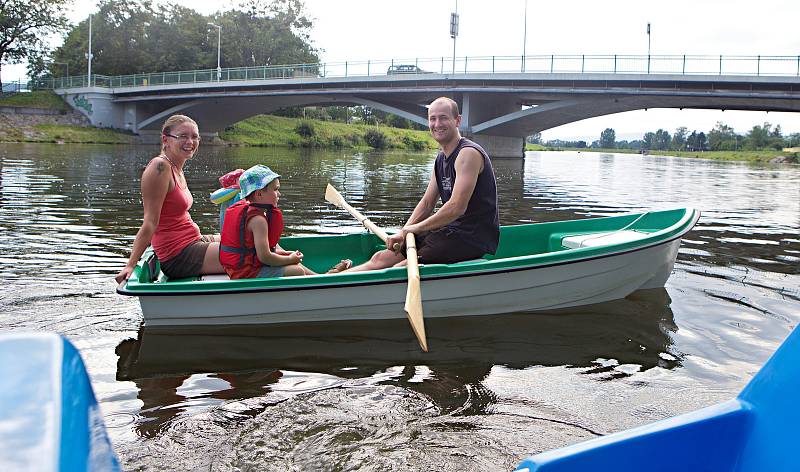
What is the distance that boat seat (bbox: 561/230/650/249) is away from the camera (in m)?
6.52

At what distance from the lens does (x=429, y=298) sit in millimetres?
5469

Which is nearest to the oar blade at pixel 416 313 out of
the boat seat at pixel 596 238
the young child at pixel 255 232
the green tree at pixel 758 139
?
the young child at pixel 255 232

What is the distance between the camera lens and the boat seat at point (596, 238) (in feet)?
21.4

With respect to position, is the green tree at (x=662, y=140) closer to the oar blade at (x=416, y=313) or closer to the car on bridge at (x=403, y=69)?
the car on bridge at (x=403, y=69)

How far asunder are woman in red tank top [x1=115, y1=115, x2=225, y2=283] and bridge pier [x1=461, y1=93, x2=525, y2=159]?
30.6 metres

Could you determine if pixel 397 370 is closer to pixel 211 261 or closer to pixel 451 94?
pixel 211 261

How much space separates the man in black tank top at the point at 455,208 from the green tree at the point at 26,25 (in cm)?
5840

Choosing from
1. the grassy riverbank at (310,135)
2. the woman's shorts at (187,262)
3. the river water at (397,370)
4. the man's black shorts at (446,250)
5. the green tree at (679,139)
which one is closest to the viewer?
the river water at (397,370)

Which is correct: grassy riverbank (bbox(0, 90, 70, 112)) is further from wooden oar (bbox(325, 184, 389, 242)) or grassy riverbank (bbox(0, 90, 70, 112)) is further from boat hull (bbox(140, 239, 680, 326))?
boat hull (bbox(140, 239, 680, 326))

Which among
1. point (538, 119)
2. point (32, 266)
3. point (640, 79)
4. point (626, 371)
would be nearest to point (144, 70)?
point (538, 119)

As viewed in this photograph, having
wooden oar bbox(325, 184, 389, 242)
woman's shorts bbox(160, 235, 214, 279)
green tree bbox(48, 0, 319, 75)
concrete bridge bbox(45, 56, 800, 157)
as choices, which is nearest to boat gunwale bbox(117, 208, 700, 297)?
woman's shorts bbox(160, 235, 214, 279)

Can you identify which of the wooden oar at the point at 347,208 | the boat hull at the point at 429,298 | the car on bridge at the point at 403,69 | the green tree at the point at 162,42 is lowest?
the boat hull at the point at 429,298

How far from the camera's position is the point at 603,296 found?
625cm

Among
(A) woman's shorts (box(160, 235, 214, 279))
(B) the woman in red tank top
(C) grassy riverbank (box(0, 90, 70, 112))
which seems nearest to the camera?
(B) the woman in red tank top
